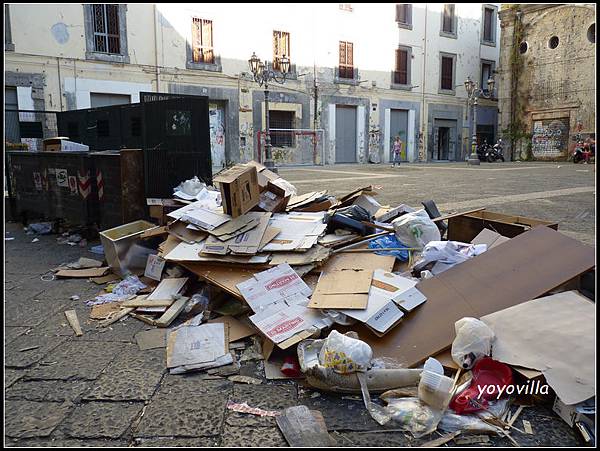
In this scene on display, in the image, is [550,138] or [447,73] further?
[447,73]

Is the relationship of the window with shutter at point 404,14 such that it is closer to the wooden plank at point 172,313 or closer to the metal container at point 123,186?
the metal container at point 123,186

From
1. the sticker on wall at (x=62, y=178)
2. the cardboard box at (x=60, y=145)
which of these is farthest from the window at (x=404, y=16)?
the sticker on wall at (x=62, y=178)

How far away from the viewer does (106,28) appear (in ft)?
54.1

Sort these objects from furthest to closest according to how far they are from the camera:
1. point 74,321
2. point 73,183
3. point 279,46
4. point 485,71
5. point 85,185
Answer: point 485,71, point 279,46, point 73,183, point 85,185, point 74,321

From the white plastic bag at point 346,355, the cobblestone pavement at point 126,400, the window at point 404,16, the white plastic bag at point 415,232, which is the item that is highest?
the window at point 404,16

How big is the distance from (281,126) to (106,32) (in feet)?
26.1

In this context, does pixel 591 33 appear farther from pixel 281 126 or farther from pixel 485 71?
pixel 281 126

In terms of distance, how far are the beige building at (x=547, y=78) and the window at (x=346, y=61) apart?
919 cm

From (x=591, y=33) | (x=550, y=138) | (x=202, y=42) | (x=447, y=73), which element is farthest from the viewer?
(x=447, y=73)

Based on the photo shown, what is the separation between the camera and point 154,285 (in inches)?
143

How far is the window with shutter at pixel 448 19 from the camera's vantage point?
24.9 meters

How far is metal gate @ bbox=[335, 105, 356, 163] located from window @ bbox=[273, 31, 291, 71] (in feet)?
12.2

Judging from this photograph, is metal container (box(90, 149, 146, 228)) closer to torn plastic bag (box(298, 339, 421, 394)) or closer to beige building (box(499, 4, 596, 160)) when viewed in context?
torn plastic bag (box(298, 339, 421, 394))

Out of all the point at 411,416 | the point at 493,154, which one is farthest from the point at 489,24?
the point at 411,416
